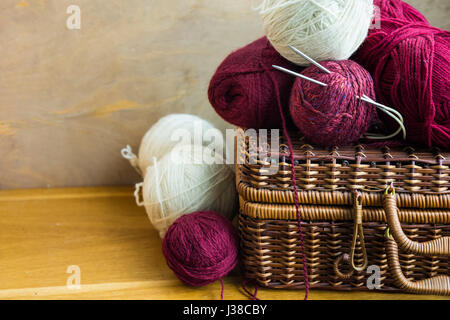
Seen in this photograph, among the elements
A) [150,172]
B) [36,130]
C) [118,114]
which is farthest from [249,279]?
[36,130]

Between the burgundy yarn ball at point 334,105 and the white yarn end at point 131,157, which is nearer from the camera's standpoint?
the burgundy yarn ball at point 334,105

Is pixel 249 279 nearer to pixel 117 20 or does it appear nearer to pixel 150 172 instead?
pixel 150 172

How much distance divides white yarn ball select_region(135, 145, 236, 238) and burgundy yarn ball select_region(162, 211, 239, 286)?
0.10 meters

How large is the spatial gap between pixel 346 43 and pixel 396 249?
322 millimetres

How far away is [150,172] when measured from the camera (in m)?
0.86

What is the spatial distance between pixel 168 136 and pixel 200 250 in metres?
0.38


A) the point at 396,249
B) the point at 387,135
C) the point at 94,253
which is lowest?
the point at 94,253

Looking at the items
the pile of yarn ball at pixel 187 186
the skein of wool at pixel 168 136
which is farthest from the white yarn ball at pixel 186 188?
the skein of wool at pixel 168 136

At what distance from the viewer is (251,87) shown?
0.70 metres

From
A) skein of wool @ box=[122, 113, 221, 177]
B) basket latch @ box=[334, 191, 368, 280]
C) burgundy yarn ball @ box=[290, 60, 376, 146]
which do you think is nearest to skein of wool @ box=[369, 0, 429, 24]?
burgundy yarn ball @ box=[290, 60, 376, 146]

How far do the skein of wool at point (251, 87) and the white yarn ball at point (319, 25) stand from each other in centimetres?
4

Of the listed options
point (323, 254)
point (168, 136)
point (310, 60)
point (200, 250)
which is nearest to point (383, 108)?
point (310, 60)

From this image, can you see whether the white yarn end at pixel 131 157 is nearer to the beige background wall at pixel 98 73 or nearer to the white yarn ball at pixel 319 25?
the beige background wall at pixel 98 73

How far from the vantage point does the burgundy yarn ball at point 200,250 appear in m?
0.68
